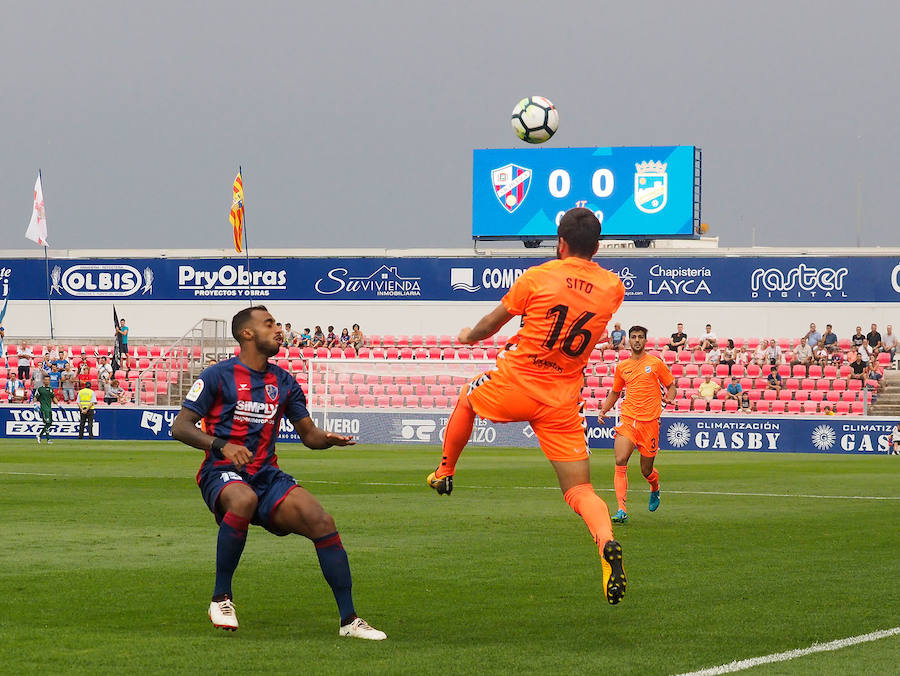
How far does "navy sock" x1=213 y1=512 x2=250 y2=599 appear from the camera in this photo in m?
7.48

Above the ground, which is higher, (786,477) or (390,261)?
(390,261)

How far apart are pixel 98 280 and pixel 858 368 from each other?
28.2m

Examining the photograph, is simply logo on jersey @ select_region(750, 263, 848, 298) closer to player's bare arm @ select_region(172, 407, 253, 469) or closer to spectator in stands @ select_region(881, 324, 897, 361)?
spectator in stands @ select_region(881, 324, 897, 361)

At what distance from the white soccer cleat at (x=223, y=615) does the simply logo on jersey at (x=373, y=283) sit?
42021 millimetres

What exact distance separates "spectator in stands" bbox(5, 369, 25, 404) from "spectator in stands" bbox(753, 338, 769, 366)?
21.8 meters

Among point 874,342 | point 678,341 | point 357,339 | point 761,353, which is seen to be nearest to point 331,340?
point 357,339

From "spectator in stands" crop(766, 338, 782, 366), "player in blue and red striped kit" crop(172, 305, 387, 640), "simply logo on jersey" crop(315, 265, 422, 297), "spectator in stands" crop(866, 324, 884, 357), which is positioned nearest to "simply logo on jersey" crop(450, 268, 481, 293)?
A: "simply logo on jersey" crop(315, 265, 422, 297)

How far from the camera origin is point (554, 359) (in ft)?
26.9

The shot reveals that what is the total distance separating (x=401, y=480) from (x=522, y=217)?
28110mm

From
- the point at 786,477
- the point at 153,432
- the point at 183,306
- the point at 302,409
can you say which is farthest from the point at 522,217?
the point at 302,409

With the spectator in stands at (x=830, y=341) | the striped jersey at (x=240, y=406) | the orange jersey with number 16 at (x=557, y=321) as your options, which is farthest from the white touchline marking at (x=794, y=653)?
the spectator in stands at (x=830, y=341)

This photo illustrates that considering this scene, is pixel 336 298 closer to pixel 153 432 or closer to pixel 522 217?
pixel 522 217

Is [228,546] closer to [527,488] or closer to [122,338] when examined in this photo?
[527,488]

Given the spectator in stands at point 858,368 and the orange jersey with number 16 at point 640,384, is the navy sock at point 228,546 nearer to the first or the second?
the orange jersey with number 16 at point 640,384
